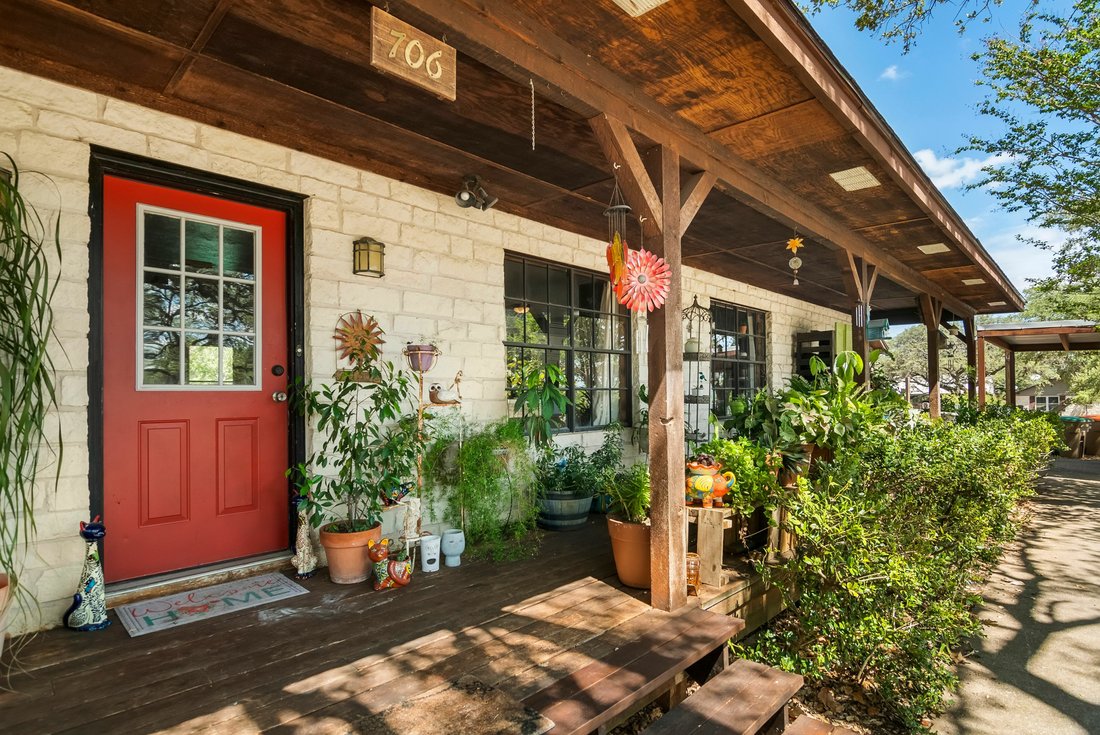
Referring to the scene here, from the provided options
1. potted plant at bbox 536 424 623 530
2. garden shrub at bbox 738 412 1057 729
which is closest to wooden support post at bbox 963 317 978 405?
garden shrub at bbox 738 412 1057 729

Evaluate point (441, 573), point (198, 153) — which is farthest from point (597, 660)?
point (198, 153)

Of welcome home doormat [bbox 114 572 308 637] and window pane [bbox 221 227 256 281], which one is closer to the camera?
welcome home doormat [bbox 114 572 308 637]

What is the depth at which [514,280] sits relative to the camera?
4.43 metres

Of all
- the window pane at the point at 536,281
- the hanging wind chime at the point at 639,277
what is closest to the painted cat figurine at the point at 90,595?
the hanging wind chime at the point at 639,277

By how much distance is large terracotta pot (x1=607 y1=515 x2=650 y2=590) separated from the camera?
273 cm

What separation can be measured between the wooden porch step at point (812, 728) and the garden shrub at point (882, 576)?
14.1 inches

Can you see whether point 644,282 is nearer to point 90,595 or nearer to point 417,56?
point 417,56

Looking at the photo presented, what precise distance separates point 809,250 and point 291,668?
5.42 meters

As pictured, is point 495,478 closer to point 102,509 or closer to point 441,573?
point 441,573

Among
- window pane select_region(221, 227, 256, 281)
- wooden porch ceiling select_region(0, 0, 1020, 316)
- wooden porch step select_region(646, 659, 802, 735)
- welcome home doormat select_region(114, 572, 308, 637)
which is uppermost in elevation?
wooden porch ceiling select_region(0, 0, 1020, 316)

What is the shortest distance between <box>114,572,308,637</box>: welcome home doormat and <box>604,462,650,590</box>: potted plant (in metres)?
1.51

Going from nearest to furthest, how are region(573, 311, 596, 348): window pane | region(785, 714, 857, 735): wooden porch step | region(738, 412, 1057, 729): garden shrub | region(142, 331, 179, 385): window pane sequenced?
region(785, 714, 857, 735): wooden porch step → region(738, 412, 1057, 729): garden shrub → region(142, 331, 179, 385): window pane → region(573, 311, 596, 348): window pane

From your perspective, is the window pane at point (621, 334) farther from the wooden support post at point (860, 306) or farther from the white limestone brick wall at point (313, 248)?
the wooden support post at point (860, 306)

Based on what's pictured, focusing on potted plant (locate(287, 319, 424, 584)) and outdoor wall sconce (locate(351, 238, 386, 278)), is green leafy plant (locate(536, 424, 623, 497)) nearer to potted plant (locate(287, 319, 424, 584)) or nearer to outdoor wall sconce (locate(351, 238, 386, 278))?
potted plant (locate(287, 319, 424, 584))
